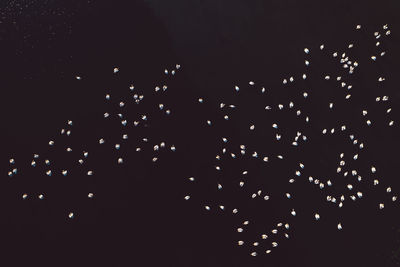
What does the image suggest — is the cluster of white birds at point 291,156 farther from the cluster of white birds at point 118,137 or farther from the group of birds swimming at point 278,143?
the cluster of white birds at point 118,137

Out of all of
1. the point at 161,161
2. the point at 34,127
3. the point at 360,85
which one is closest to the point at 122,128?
the point at 161,161

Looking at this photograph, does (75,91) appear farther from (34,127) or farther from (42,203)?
(42,203)

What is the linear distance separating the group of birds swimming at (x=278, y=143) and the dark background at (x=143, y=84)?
3 cm

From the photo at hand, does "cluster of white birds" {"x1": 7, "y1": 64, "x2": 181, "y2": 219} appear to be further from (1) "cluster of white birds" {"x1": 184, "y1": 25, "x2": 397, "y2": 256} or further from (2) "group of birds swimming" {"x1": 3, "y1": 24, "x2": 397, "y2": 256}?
(1) "cluster of white birds" {"x1": 184, "y1": 25, "x2": 397, "y2": 256}

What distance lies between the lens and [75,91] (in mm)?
1779

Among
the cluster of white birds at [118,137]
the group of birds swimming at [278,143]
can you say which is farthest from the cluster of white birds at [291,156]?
the cluster of white birds at [118,137]

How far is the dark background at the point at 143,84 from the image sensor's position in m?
1.72

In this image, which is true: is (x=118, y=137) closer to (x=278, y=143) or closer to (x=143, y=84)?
(x=143, y=84)

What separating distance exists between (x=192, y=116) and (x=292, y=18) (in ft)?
1.59

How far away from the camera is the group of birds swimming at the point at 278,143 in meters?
1.73

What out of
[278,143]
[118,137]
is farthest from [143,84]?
[278,143]

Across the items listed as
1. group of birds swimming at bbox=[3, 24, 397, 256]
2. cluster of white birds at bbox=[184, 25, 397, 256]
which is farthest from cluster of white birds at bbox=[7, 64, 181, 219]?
cluster of white birds at bbox=[184, 25, 397, 256]

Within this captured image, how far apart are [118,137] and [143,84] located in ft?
0.65

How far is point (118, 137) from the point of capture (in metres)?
1.75
